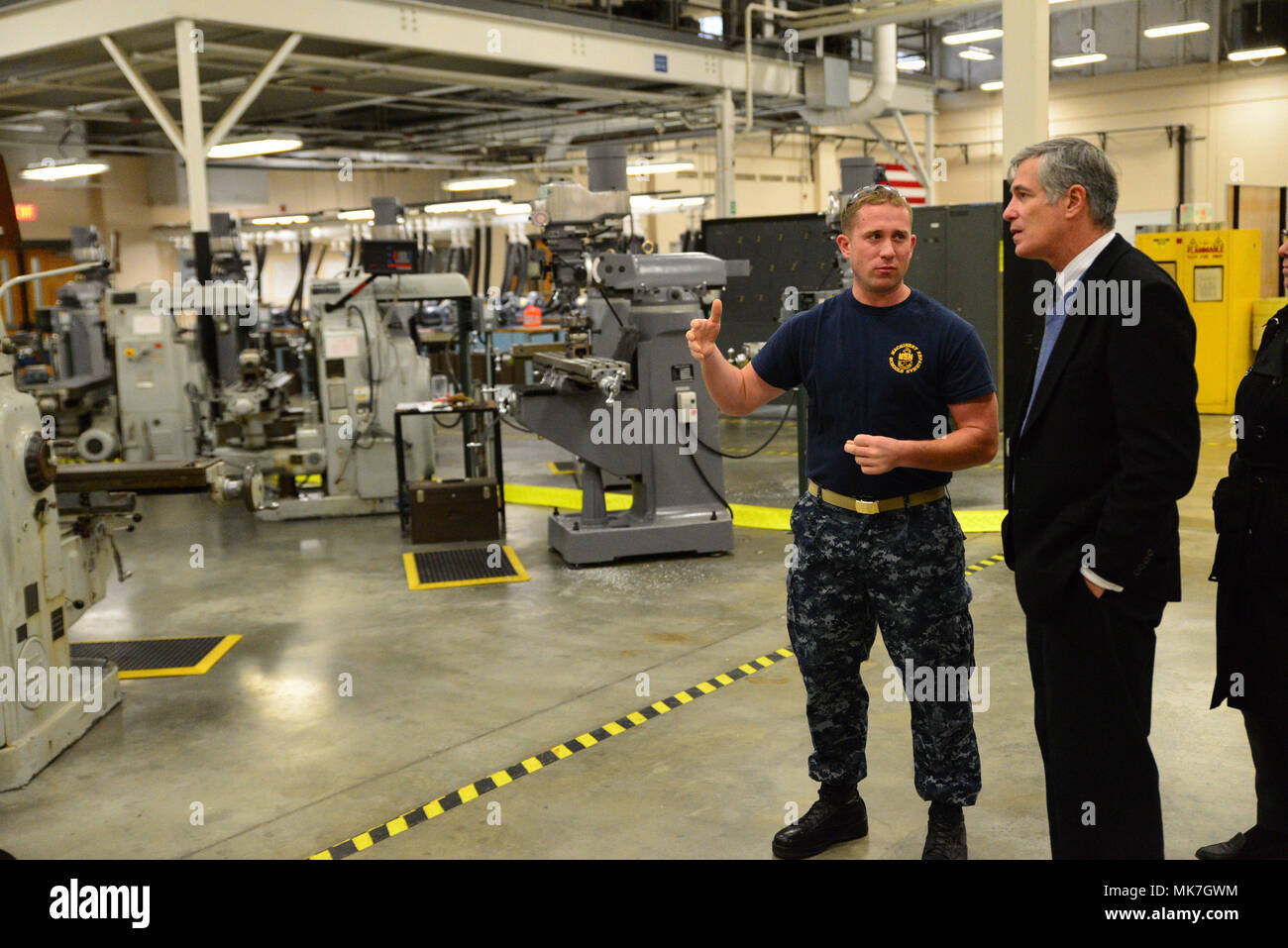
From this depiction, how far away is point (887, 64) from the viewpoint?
13.6 meters

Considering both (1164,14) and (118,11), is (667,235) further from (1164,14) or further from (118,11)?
(118,11)

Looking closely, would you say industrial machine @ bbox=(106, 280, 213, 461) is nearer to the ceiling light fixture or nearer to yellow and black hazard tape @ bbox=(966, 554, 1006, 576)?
the ceiling light fixture

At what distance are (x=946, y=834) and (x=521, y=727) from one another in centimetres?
180

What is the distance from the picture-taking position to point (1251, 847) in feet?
9.66

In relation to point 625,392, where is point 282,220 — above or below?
above

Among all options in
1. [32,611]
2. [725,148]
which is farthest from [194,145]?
[725,148]

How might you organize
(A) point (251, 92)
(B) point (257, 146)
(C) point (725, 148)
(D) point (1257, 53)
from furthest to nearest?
1. (D) point (1257, 53)
2. (C) point (725, 148)
3. (B) point (257, 146)
4. (A) point (251, 92)

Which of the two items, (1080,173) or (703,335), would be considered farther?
(703,335)

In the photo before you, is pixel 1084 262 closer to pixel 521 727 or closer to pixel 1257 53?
pixel 521 727

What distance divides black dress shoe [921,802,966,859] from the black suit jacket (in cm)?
84

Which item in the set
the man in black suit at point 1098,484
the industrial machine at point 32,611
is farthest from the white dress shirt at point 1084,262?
the industrial machine at point 32,611

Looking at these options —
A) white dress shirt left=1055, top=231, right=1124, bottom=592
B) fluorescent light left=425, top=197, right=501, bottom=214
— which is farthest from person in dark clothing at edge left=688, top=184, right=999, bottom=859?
fluorescent light left=425, top=197, right=501, bottom=214
